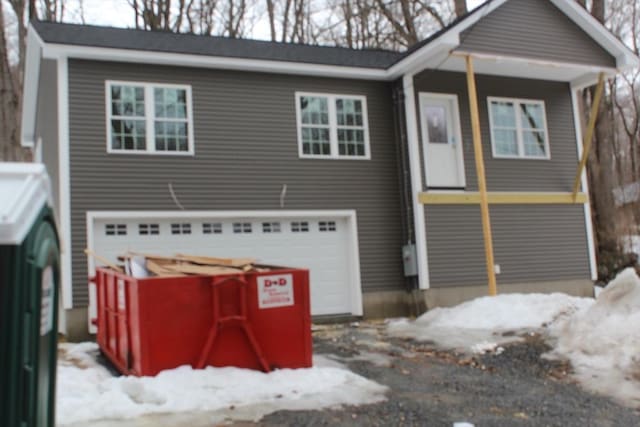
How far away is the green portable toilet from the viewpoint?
2.42m

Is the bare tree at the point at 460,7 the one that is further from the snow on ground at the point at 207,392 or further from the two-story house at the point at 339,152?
the snow on ground at the point at 207,392

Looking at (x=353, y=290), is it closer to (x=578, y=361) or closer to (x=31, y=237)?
(x=578, y=361)

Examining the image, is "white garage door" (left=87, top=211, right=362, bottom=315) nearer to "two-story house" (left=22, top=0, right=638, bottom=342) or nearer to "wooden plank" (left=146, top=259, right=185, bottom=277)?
"two-story house" (left=22, top=0, right=638, bottom=342)

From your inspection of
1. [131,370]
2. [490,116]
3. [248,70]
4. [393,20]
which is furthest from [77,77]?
[393,20]

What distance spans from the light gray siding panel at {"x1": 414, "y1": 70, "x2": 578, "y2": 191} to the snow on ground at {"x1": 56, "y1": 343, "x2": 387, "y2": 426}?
7442 millimetres

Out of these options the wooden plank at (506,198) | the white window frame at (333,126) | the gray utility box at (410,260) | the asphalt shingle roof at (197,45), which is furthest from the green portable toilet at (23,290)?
the wooden plank at (506,198)

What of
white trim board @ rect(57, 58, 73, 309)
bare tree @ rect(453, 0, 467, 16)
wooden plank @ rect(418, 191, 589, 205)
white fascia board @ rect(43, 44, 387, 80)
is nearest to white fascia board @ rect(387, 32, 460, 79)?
white fascia board @ rect(43, 44, 387, 80)

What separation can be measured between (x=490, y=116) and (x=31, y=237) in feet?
38.6

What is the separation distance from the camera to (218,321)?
20.4 ft

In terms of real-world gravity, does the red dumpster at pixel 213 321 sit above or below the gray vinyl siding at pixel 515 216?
below

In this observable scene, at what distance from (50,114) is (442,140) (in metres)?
7.79

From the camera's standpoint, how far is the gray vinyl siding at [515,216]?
1222 centimetres

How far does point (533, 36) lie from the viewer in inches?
481

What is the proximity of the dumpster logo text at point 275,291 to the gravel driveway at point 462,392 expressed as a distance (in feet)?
4.53
